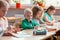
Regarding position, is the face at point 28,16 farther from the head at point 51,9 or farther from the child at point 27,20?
the head at point 51,9

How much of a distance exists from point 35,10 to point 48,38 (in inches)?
48.3

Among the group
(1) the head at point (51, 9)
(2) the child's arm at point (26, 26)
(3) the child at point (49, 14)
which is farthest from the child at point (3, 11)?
(1) the head at point (51, 9)

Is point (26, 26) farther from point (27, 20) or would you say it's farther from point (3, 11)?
point (3, 11)

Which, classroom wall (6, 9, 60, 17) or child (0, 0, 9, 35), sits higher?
child (0, 0, 9, 35)

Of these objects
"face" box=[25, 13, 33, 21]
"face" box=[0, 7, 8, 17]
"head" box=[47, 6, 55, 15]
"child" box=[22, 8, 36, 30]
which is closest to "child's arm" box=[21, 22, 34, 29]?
"child" box=[22, 8, 36, 30]

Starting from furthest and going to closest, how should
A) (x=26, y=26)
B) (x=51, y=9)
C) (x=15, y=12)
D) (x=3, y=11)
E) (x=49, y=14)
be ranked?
(x=15, y=12)
(x=49, y=14)
(x=51, y=9)
(x=26, y=26)
(x=3, y=11)

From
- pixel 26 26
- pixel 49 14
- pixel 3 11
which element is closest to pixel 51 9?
pixel 49 14

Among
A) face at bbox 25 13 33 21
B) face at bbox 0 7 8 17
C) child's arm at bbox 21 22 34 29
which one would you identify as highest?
face at bbox 0 7 8 17

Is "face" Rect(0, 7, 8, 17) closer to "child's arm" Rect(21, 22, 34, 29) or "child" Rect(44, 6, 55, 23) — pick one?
"child's arm" Rect(21, 22, 34, 29)

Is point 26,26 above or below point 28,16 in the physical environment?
below

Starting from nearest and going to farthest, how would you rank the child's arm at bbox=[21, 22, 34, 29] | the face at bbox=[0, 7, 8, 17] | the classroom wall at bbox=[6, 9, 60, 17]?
1. the face at bbox=[0, 7, 8, 17]
2. the child's arm at bbox=[21, 22, 34, 29]
3. the classroom wall at bbox=[6, 9, 60, 17]

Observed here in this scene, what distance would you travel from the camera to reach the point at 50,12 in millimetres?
4816

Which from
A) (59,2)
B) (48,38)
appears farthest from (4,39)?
(59,2)

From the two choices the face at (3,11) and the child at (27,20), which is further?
the child at (27,20)
